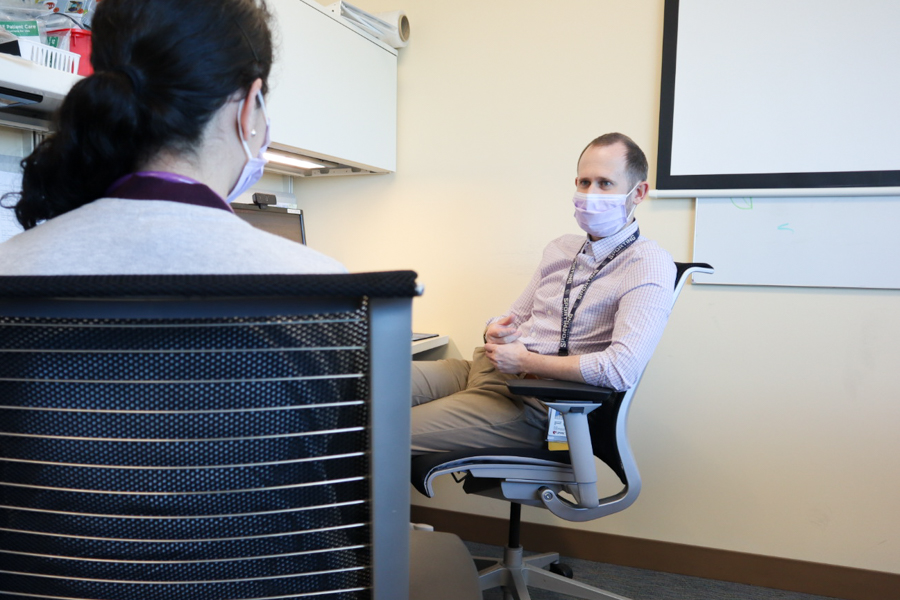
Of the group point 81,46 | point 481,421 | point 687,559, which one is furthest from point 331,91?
point 687,559

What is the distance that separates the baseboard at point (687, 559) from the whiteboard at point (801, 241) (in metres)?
0.90

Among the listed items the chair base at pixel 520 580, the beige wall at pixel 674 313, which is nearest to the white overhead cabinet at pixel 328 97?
the beige wall at pixel 674 313

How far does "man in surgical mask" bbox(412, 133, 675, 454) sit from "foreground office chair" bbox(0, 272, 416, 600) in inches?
36.9

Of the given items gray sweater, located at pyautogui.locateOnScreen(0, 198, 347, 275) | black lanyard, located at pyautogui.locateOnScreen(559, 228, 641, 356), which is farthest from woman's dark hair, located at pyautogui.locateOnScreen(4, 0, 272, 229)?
black lanyard, located at pyautogui.locateOnScreen(559, 228, 641, 356)

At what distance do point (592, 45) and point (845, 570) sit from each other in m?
1.87

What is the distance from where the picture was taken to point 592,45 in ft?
6.77

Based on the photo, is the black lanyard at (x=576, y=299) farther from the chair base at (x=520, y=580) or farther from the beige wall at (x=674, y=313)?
the chair base at (x=520, y=580)

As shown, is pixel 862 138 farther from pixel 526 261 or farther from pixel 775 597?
pixel 775 597

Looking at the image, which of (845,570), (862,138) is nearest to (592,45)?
(862,138)

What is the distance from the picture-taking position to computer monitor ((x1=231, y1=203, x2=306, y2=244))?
207 cm

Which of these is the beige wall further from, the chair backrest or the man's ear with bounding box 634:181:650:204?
the chair backrest

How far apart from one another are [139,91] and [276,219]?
162 cm

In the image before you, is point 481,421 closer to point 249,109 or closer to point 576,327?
point 576,327

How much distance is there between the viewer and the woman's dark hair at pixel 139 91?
25.7 inches
